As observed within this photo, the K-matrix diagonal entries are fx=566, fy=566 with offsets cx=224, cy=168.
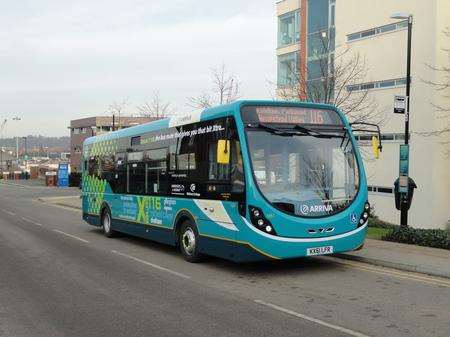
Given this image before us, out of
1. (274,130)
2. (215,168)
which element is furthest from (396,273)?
(215,168)

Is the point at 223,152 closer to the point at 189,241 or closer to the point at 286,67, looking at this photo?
the point at 189,241

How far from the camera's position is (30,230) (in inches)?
728

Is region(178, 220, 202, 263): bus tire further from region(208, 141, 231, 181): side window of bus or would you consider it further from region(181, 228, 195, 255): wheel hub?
region(208, 141, 231, 181): side window of bus

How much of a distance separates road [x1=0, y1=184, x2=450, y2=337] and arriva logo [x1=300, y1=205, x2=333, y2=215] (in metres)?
1.10

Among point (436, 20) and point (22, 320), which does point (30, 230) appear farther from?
point (436, 20)

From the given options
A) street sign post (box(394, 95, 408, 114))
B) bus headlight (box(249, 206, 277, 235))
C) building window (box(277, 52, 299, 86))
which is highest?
building window (box(277, 52, 299, 86))

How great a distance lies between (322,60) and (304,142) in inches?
641

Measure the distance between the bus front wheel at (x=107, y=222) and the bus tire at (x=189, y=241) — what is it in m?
4.92

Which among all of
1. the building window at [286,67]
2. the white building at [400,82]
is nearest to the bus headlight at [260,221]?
the white building at [400,82]

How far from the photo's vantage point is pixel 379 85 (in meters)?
28.0

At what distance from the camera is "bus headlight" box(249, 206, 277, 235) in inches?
359

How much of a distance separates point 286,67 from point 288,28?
439cm

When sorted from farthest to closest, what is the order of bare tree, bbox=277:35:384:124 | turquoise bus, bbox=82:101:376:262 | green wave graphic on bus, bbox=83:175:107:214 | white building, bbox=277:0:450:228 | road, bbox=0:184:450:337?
white building, bbox=277:0:450:228 → bare tree, bbox=277:35:384:124 → green wave graphic on bus, bbox=83:175:107:214 → turquoise bus, bbox=82:101:376:262 → road, bbox=0:184:450:337

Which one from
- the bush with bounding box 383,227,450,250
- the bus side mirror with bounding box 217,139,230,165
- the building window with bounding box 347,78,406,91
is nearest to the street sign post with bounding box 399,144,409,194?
the bush with bounding box 383,227,450,250
